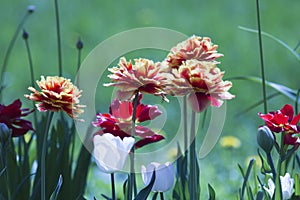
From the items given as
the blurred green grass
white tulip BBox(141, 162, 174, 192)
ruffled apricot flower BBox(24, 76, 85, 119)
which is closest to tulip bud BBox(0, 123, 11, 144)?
ruffled apricot flower BBox(24, 76, 85, 119)

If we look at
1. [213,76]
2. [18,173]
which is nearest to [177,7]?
[18,173]

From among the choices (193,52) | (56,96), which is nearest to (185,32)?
(193,52)

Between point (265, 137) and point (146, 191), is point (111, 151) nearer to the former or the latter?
point (146, 191)

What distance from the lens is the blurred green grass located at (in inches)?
104

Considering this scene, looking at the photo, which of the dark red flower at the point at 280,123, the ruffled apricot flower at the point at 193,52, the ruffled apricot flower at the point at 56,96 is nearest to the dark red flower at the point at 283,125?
the dark red flower at the point at 280,123

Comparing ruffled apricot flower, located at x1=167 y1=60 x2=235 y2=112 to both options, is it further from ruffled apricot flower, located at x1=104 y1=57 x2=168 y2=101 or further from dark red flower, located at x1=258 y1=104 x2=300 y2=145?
dark red flower, located at x1=258 y1=104 x2=300 y2=145

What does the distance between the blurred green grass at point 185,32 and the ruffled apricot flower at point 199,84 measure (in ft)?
4.12

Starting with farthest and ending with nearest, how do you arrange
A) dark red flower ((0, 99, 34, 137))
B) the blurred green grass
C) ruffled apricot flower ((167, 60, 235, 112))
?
1. the blurred green grass
2. dark red flower ((0, 99, 34, 137))
3. ruffled apricot flower ((167, 60, 235, 112))

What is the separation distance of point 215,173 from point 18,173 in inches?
33.6

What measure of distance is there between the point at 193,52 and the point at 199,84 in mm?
88

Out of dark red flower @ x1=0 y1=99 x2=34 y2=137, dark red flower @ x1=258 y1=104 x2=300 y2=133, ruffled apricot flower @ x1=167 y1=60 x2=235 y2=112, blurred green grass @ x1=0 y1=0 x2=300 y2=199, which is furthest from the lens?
blurred green grass @ x1=0 y1=0 x2=300 y2=199

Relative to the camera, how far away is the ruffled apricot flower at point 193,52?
0.96 metres

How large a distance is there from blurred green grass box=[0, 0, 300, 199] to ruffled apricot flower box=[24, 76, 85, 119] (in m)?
1.27

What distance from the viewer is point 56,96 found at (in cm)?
87
